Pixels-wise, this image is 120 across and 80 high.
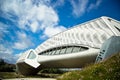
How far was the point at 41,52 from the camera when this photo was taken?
42750mm

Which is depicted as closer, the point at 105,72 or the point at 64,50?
the point at 105,72

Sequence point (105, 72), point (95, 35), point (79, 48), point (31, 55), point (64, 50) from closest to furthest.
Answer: point (105, 72) < point (95, 35) < point (79, 48) < point (64, 50) < point (31, 55)

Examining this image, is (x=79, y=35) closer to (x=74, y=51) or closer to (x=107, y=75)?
(x=74, y=51)

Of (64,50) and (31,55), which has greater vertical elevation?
(31,55)

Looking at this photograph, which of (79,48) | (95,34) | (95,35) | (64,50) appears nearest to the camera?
(95,35)

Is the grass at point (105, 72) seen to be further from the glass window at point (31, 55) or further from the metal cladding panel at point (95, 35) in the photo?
the glass window at point (31, 55)

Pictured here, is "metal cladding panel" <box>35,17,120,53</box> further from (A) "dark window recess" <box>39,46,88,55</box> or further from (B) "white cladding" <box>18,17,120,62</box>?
(A) "dark window recess" <box>39,46,88,55</box>

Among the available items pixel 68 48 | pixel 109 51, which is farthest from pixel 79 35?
pixel 109 51

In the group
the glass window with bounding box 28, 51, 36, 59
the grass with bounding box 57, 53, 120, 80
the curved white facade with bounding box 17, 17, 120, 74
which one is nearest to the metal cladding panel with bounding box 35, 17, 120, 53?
the curved white facade with bounding box 17, 17, 120, 74

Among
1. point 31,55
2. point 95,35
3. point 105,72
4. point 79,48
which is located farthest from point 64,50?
point 105,72

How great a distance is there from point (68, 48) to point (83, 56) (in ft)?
19.4

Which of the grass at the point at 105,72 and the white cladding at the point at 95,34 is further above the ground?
the white cladding at the point at 95,34

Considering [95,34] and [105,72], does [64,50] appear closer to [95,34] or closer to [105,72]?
[95,34]

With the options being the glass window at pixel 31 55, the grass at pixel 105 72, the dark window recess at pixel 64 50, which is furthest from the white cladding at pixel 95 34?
the grass at pixel 105 72
